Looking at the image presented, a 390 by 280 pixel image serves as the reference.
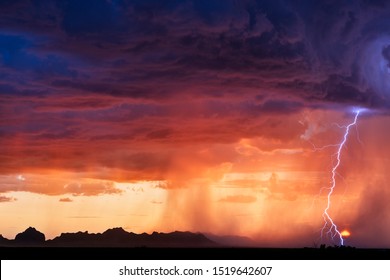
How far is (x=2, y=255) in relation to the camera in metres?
16.4

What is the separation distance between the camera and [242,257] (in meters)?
15.8

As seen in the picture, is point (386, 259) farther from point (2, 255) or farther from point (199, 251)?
point (2, 255)

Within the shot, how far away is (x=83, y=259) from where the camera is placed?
50.3 ft
